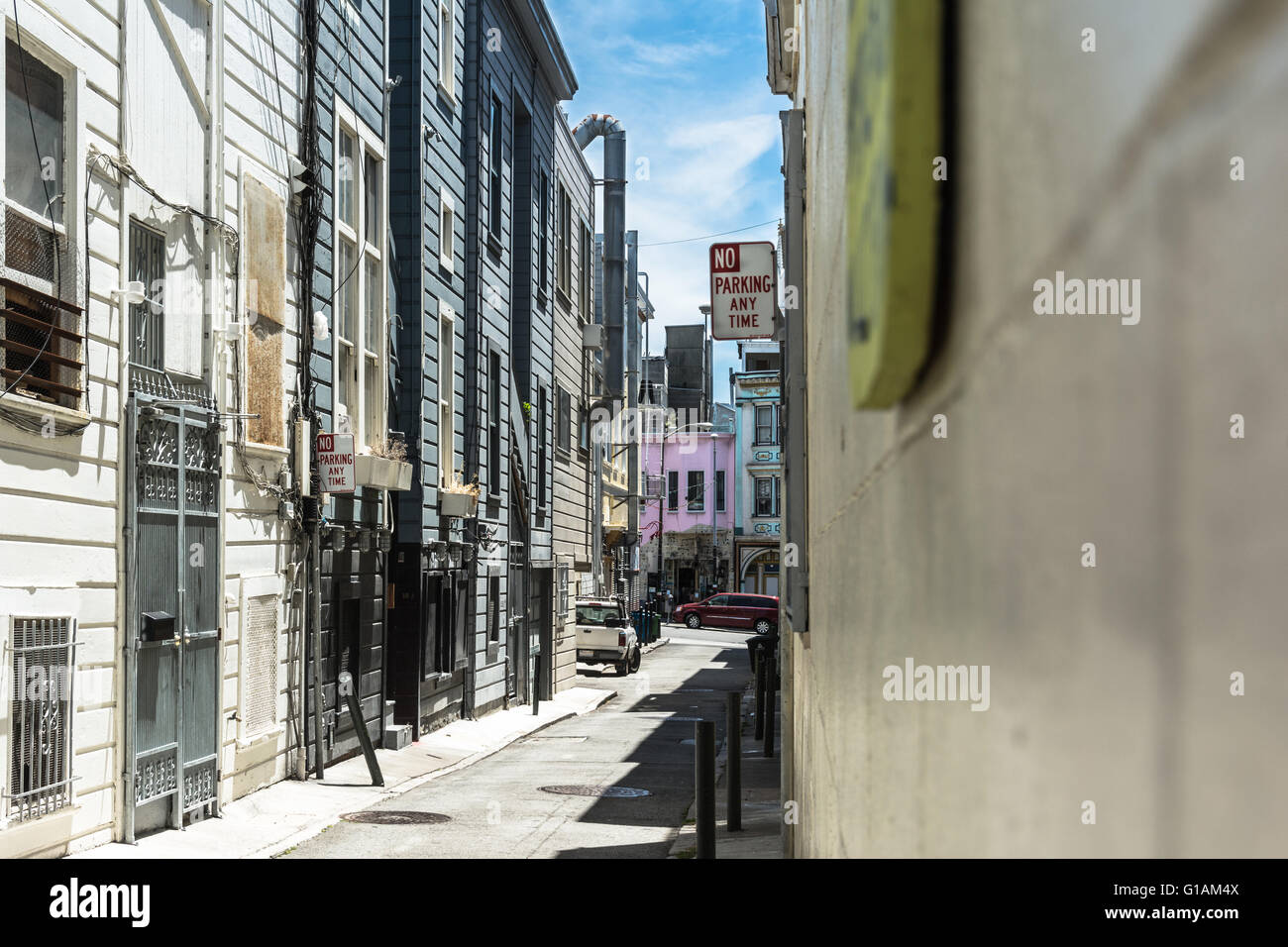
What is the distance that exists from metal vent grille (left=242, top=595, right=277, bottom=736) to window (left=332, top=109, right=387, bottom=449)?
10.3 ft

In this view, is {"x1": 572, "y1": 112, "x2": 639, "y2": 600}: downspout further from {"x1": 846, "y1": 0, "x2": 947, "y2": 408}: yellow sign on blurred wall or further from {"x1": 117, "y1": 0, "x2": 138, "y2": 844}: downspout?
{"x1": 846, "y1": 0, "x2": 947, "y2": 408}: yellow sign on blurred wall

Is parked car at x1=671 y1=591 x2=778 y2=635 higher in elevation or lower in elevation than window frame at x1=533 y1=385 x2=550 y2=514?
lower

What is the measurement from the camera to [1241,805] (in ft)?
2.36

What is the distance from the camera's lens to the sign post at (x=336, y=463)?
46.0 ft

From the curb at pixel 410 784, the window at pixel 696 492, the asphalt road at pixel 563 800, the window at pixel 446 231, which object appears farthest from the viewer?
the window at pixel 696 492

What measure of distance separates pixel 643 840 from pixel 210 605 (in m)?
4.53

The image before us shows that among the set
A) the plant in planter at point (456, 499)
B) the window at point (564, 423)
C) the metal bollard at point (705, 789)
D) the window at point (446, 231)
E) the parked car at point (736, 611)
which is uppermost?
the window at point (446, 231)

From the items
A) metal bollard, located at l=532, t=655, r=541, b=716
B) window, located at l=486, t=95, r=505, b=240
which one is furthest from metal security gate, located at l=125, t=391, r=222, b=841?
window, located at l=486, t=95, r=505, b=240

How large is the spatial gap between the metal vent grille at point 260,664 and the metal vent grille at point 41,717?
3.24 m

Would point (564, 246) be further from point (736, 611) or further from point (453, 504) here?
point (736, 611)

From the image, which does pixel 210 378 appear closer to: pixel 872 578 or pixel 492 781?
pixel 492 781

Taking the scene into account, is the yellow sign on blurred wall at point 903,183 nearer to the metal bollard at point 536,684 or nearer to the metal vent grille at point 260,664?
the metal vent grille at point 260,664

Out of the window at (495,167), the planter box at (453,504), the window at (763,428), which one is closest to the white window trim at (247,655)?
the planter box at (453,504)

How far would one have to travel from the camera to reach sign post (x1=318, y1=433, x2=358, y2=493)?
14.0 metres
